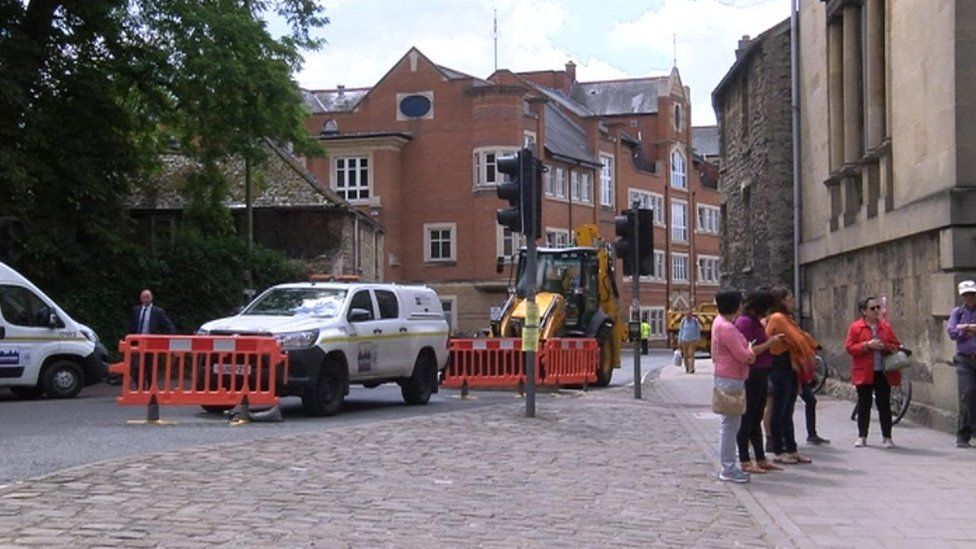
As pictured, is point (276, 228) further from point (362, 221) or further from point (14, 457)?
point (14, 457)

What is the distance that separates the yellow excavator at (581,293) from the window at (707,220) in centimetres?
5633

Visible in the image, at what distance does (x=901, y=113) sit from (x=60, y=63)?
17.9 metres

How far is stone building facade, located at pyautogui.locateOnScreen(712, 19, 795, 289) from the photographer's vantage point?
1067 inches

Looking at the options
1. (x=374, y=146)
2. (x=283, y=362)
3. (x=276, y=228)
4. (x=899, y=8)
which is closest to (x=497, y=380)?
(x=283, y=362)

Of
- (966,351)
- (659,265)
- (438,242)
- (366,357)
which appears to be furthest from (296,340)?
(659,265)

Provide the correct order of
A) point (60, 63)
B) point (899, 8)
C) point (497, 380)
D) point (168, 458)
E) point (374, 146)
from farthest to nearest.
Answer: point (374, 146) < point (60, 63) < point (497, 380) < point (899, 8) < point (168, 458)

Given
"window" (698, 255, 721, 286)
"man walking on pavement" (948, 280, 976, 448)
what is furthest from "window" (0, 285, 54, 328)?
"window" (698, 255, 721, 286)

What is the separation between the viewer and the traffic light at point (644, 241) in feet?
75.0

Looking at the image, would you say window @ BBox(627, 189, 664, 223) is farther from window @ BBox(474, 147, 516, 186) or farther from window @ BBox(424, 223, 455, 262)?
window @ BBox(424, 223, 455, 262)

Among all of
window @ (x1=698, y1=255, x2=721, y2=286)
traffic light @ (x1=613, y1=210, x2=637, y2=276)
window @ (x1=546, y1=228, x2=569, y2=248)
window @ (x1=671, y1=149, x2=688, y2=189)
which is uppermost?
window @ (x1=671, y1=149, x2=688, y2=189)

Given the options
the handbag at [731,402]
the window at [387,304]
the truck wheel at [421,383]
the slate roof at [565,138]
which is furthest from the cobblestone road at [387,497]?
the slate roof at [565,138]

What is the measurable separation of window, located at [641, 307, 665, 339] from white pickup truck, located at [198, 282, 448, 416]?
179 ft

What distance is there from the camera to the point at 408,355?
1950cm

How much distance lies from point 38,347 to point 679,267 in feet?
205
